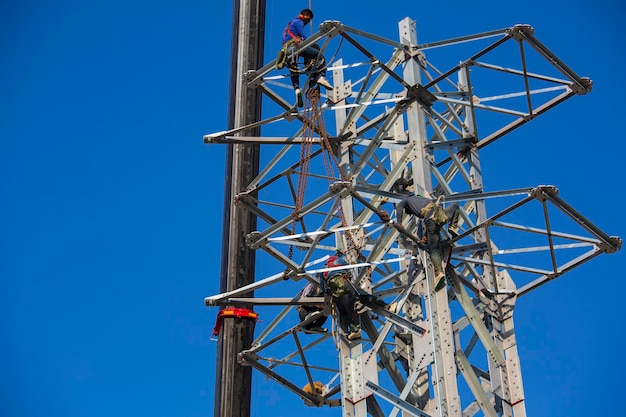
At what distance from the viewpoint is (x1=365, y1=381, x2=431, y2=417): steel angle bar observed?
2247 cm

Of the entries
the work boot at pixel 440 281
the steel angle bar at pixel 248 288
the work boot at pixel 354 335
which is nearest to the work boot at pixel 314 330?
the steel angle bar at pixel 248 288

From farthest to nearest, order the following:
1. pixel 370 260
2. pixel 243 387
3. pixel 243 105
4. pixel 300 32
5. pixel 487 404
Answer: pixel 243 105 < pixel 243 387 < pixel 300 32 < pixel 370 260 < pixel 487 404

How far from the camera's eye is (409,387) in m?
22.8

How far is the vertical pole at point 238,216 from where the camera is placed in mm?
27844

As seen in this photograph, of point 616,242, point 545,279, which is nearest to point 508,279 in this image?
Answer: point 545,279

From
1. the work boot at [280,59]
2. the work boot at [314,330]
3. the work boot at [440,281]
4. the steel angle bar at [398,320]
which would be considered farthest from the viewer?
the work boot at [314,330]

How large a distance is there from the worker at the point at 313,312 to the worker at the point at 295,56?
4.26m

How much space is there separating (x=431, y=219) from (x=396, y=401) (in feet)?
12.3

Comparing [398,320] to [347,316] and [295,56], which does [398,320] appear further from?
[295,56]

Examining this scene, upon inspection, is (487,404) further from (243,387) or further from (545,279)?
(243,387)

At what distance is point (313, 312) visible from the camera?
86.5 ft

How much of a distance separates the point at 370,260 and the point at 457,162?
3.18 m

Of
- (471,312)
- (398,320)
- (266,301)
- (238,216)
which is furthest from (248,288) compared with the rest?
Answer: (238,216)

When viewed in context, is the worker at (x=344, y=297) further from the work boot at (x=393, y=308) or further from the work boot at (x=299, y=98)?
the work boot at (x=299, y=98)
